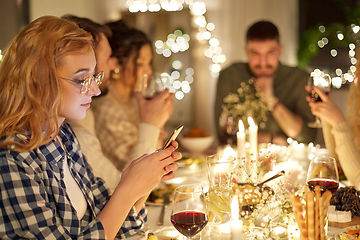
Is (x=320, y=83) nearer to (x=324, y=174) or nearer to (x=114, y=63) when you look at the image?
(x=324, y=174)

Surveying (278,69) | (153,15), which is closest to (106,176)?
(278,69)

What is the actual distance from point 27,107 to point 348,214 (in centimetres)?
106

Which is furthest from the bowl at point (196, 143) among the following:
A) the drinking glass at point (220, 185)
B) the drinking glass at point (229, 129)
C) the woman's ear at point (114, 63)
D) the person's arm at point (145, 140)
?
the drinking glass at point (220, 185)

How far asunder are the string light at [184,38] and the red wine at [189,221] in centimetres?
400

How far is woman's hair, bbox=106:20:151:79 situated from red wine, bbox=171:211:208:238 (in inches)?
55.2

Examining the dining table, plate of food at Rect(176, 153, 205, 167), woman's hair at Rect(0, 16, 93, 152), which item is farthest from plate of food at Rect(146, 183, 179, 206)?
woman's hair at Rect(0, 16, 93, 152)

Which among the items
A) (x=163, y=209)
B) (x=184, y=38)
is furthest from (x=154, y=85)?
(x=184, y=38)

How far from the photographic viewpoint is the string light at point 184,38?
472 centimetres

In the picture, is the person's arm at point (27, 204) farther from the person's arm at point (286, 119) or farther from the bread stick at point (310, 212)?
the person's arm at point (286, 119)

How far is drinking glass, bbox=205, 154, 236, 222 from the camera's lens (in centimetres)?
104

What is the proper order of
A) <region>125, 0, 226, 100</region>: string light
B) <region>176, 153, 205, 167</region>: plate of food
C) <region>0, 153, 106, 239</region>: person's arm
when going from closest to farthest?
1. <region>0, 153, 106, 239</region>: person's arm
2. <region>176, 153, 205, 167</region>: plate of food
3. <region>125, 0, 226, 100</region>: string light

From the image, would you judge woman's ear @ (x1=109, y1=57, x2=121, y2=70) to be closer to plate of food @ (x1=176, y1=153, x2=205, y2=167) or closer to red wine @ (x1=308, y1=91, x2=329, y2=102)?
plate of food @ (x1=176, y1=153, x2=205, y2=167)

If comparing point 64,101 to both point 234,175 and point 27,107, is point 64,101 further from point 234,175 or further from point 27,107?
point 234,175

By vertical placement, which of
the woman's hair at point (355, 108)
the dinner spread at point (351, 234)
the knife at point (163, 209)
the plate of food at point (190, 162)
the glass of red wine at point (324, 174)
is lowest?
the knife at point (163, 209)
